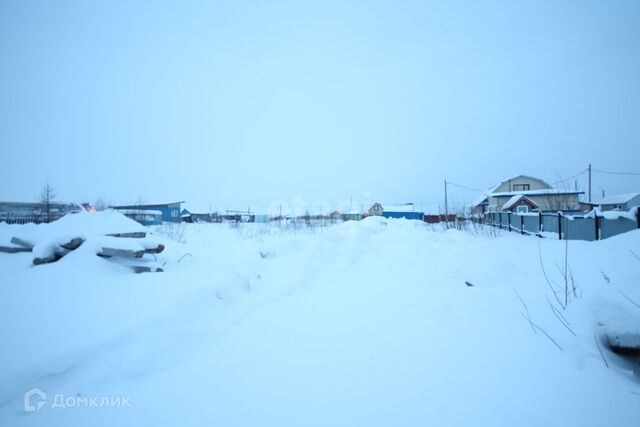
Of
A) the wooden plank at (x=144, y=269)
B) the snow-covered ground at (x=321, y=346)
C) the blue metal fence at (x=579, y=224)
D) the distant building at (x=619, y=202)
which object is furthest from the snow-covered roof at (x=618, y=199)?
the wooden plank at (x=144, y=269)

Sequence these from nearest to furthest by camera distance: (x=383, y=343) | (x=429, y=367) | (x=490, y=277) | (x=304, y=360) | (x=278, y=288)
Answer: (x=429, y=367)
(x=304, y=360)
(x=383, y=343)
(x=490, y=277)
(x=278, y=288)

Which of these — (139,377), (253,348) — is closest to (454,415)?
(253,348)

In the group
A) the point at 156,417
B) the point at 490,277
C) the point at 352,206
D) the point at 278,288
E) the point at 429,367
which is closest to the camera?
the point at 156,417

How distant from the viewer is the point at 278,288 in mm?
5434

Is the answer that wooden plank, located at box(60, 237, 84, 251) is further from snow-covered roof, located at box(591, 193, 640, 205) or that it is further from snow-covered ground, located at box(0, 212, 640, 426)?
snow-covered roof, located at box(591, 193, 640, 205)

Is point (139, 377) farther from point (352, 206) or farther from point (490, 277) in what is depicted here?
point (352, 206)

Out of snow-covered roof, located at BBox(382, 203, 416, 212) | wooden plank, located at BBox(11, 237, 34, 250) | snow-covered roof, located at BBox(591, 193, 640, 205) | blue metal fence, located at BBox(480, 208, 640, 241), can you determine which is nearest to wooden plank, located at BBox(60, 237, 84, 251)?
wooden plank, located at BBox(11, 237, 34, 250)

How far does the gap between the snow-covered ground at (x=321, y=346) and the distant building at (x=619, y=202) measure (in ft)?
124

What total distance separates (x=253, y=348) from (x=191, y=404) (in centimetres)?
92

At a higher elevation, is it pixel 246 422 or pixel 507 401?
pixel 507 401

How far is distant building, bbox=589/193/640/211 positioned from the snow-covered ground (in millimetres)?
37748

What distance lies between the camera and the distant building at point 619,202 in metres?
32.0

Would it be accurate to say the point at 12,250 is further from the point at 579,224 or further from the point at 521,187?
the point at 521,187

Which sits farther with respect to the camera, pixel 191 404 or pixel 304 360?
pixel 304 360
